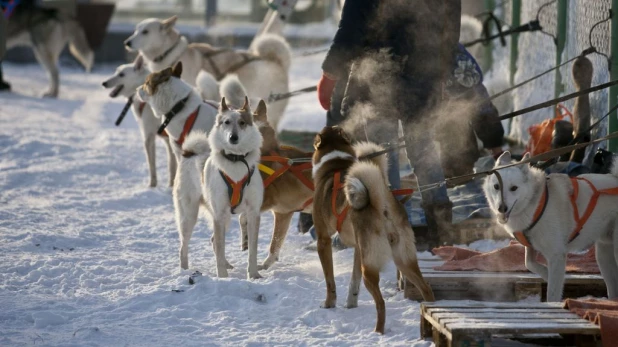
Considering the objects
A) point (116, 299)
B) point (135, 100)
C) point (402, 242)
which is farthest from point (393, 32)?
point (135, 100)

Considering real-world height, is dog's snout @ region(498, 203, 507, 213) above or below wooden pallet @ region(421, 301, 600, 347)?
above

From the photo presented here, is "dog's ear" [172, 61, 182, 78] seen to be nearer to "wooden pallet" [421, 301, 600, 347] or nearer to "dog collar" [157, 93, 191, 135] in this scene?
"dog collar" [157, 93, 191, 135]

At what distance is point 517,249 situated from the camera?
5512 mm

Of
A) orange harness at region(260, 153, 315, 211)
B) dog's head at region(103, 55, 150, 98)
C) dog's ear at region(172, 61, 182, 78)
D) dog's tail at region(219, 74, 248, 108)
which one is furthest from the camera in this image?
dog's head at region(103, 55, 150, 98)

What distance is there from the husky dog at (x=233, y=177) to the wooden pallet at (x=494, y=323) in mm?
1778

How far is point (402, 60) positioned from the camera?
598 cm

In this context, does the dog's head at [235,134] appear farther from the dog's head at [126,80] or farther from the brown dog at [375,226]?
the dog's head at [126,80]

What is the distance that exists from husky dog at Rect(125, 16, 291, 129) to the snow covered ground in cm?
118

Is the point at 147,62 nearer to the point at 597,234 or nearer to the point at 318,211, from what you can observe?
the point at 318,211

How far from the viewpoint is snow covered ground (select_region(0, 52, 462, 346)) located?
4.64 m

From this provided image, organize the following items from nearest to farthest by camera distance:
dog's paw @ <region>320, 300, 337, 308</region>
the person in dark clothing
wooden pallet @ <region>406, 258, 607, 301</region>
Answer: wooden pallet @ <region>406, 258, 607, 301</region> < dog's paw @ <region>320, 300, 337, 308</region> < the person in dark clothing

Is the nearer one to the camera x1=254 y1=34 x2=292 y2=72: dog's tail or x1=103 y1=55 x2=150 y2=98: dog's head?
x1=103 y1=55 x2=150 y2=98: dog's head

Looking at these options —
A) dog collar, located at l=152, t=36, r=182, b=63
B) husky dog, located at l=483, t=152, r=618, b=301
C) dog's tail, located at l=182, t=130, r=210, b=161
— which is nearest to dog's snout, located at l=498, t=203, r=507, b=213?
husky dog, located at l=483, t=152, r=618, b=301

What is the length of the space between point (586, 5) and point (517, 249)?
2.92 meters
